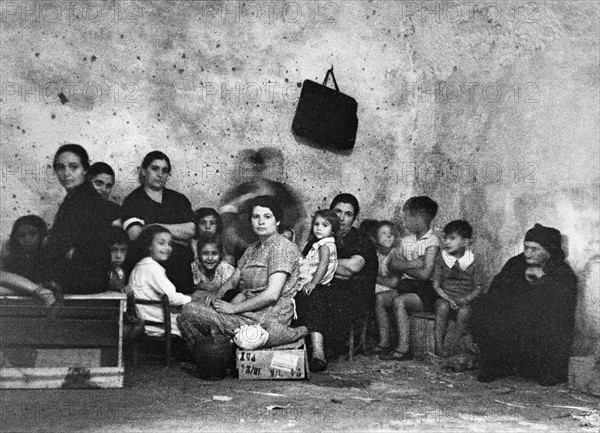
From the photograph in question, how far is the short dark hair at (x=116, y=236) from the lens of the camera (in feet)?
22.9

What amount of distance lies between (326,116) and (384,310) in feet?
5.61

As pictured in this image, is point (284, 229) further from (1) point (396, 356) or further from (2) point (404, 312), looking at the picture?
(1) point (396, 356)

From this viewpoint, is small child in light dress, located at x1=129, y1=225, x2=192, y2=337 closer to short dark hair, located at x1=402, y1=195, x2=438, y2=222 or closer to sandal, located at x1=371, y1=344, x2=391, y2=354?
sandal, located at x1=371, y1=344, x2=391, y2=354

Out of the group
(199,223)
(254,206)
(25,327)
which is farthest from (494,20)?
(25,327)

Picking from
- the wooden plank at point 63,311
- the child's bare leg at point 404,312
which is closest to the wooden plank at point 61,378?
the wooden plank at point 63,311

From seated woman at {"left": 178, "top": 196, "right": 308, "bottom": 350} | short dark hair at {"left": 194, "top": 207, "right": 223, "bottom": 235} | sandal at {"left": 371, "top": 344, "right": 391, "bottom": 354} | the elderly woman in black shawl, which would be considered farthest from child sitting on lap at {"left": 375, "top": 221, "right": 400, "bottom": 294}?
short dark hair at {"left": 194, "top": 207, "right": 223, "bottom": 235}

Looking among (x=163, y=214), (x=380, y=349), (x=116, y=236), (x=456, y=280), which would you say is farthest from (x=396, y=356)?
(x=116, y=236)

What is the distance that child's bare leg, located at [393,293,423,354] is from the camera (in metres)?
7.36

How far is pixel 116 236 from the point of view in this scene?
7.01m

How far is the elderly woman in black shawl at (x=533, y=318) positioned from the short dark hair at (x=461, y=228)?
644 mm

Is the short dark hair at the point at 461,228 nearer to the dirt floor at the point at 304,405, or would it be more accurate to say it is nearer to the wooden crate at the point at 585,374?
the dirt floor at the point at 304,405

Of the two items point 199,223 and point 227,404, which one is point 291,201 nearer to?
point 199,223

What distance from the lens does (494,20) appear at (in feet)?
23.6

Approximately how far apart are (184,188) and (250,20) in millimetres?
1508
